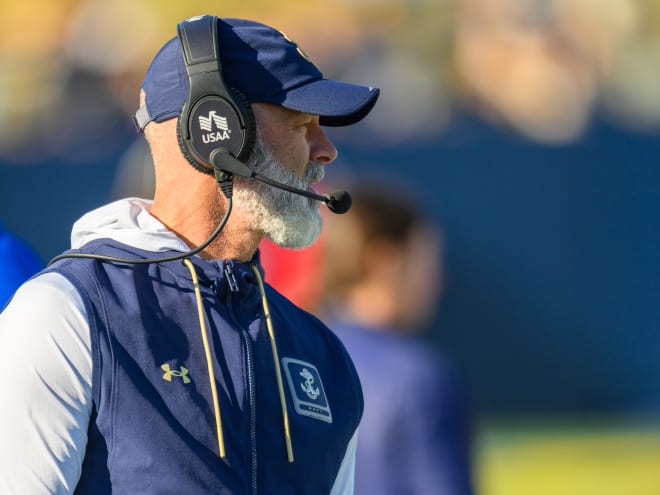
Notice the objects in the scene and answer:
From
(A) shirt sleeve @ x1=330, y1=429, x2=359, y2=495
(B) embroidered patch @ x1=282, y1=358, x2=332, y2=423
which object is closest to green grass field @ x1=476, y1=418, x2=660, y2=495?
(A) shirt sleeve @ x1=330, y1=429, x2=359, y2=495

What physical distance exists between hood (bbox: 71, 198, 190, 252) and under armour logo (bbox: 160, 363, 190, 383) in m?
0.22

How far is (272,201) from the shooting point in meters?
2.18

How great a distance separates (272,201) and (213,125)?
190 mm

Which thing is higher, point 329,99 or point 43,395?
point 329,99

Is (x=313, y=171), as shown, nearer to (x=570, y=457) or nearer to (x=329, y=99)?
(x=329, y=99)

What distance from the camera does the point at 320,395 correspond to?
2.16m

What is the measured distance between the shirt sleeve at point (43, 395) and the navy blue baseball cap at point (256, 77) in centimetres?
48

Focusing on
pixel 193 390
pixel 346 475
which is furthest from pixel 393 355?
pixel 193 390

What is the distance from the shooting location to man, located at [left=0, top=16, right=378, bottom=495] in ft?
5.93

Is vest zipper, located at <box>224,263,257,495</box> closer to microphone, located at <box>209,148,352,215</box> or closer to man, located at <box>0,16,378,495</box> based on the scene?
man, located at <box>0,16,378,495</box>

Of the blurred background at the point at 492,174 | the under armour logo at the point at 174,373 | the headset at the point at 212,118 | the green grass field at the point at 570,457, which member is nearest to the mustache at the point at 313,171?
the headset at the point at 212,118

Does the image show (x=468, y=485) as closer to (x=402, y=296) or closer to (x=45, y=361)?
(x=402, y=296)

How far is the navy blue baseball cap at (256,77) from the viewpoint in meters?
2.12

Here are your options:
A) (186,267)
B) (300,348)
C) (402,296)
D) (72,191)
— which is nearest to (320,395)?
(300,348)
